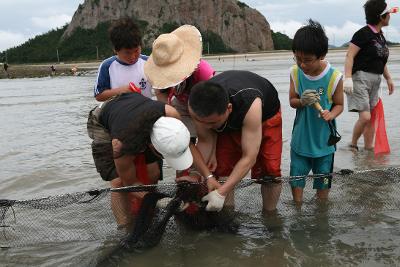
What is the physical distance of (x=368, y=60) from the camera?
5.73 m

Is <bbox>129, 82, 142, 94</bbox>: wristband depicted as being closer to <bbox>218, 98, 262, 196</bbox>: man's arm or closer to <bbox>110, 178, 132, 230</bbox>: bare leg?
<bbox>110, 178, 132, 230</bbox>: bare leg

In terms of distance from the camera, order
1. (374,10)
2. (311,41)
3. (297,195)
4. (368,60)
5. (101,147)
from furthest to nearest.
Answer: (368,60)
(374,10)
(297,195)
(101,147)
(311,41)

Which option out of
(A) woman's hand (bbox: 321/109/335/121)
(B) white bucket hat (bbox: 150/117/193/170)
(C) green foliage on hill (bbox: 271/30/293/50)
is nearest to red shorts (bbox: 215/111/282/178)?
(A) woman's hand (bbox: 321/109/335/121)

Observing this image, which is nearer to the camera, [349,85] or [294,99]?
[294,99]

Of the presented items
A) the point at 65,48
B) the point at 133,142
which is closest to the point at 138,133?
the point at 133,142

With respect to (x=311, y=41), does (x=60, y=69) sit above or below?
below

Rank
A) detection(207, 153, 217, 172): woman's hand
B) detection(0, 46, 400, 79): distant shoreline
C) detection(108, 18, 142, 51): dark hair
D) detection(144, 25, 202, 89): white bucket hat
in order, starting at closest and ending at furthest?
1. detection(144, 25, 202, 89): white bucket hat
2. detection(207, 153, 217, 172): woman's hand
3. detection(108, 18, 142, 51): dark hair
4. detection(0, 46, 400, 79): distant shoreline

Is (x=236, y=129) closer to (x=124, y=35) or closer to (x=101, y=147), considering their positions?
(x=101, y=147)

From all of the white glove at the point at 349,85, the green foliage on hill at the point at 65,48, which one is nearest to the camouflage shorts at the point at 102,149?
the white glove at the point at 349,85

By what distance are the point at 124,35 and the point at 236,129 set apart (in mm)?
1263

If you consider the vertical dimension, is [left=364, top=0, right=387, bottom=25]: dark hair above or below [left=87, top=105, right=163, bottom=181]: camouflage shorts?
above

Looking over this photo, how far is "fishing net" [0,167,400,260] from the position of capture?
357 cm

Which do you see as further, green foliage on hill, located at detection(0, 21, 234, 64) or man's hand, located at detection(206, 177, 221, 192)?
green foliage on hill, located at detection(0, 21, 234, 64)

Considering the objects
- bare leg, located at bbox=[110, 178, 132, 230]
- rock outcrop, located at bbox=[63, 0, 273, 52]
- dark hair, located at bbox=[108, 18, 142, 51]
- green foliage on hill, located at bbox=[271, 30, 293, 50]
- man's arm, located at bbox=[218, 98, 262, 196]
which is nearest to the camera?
man's arm, located at bbox=[218, 98, 262, 196]
